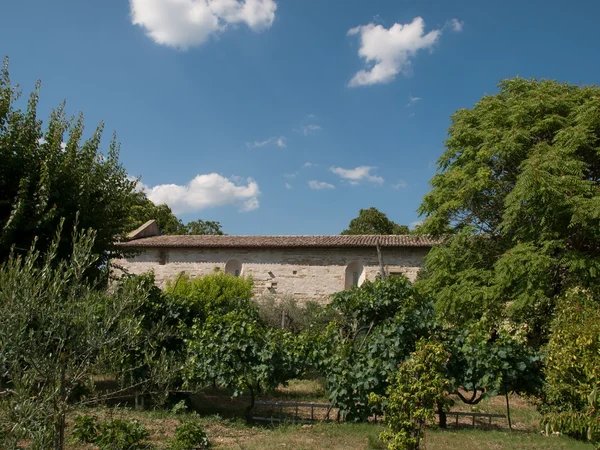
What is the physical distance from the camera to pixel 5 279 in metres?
3.87

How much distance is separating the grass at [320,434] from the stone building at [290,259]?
34.6ft

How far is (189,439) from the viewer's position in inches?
245

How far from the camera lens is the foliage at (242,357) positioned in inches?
325

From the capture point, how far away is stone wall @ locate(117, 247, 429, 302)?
789 inches

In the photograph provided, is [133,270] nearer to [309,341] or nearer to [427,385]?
[309,341]

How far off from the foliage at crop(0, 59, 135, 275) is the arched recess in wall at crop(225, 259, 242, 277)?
11213mm

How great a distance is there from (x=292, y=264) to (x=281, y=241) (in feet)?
3.88

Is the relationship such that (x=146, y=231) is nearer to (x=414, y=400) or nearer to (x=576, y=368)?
(x=414, y=400)

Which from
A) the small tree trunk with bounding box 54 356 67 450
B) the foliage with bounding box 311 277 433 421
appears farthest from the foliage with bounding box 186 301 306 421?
the small tree trunk with bounding box 54 356 67 450

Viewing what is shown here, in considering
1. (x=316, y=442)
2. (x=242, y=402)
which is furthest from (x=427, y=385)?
(x=242, y=402)

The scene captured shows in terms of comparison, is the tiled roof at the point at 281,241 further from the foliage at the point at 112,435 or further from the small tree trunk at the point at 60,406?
the small tree trunk at the point at 60,406

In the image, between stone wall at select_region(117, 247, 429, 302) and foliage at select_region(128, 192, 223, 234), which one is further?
foliage at select_region(128, 192, 223, 234)

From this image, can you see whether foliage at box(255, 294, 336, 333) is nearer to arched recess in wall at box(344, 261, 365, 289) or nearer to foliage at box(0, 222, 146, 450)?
arched recess in wall at box(344, 261, 365, 289)

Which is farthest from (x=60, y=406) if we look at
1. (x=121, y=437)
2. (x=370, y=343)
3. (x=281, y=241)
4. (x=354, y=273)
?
(x=354, y=273)
